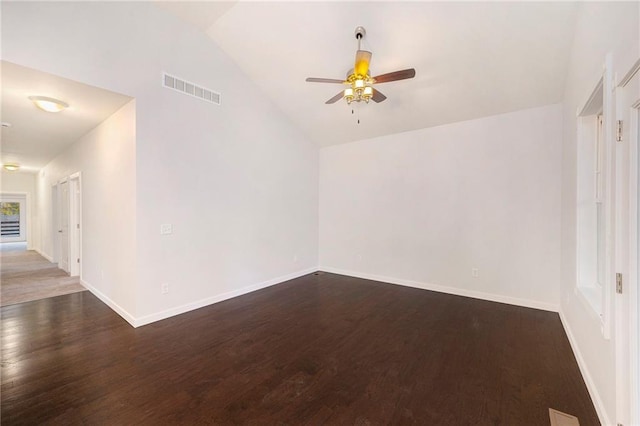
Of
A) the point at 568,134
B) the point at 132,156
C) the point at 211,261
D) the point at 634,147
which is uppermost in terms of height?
the point at 568,134

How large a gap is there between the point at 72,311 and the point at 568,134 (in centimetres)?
687

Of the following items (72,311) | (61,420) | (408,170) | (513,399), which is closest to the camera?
(61,420)

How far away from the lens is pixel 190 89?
11.8 feet

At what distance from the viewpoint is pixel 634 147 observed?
143cm

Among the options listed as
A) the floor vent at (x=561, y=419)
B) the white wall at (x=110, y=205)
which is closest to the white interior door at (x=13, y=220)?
the white wall at (x=110, y=205)

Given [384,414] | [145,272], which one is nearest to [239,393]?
[384,414]

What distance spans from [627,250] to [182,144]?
4.33m

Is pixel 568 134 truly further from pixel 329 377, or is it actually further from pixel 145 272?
pixel 145 272

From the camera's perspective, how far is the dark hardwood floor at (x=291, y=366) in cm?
187

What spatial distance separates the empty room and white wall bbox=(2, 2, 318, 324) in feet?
0.08

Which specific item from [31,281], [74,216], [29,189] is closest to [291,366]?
[74,216]

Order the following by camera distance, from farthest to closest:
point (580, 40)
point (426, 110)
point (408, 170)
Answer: point (408, 170) → point (426, 110) → point (580, 40)

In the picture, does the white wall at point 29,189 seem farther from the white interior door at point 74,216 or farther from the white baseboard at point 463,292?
the white baseboard at point 463,292

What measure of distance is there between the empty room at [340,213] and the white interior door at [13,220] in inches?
294
